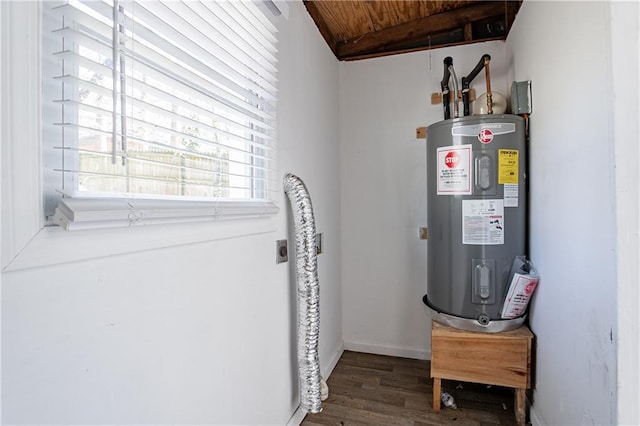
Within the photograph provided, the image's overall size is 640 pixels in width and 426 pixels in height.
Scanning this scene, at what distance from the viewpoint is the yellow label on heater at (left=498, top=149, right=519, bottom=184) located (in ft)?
5.82

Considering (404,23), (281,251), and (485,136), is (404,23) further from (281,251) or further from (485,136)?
(281,251)

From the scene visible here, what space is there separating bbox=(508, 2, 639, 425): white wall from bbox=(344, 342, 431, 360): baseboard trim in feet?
2.95

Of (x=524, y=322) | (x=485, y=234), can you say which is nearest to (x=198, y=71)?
(x=485, y=234)

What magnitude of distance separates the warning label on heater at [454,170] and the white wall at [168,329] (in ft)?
2.75

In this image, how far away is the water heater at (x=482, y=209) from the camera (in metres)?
1.78

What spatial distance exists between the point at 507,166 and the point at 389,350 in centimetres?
174

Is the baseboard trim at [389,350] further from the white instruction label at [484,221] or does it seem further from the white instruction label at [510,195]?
the white instruction label at [510,195]

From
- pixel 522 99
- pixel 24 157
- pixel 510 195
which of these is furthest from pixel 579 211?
pixel 24 157

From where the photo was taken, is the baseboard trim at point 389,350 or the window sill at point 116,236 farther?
the baseboard trim at point 389,350

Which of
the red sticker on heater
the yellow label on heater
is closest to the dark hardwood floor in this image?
the yellow label on heater

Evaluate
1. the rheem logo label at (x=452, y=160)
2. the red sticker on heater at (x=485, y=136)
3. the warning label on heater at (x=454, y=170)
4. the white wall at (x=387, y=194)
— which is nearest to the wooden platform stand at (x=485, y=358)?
the white wall at (x=387, y=194)

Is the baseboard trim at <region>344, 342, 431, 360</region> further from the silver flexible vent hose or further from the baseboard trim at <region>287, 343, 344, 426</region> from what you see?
Result: the silver flexible vent hose

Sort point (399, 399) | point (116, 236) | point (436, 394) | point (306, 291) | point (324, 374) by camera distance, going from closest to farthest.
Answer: point (116, 236) → point (306, 291) → point (436, 394) → point (399, 399) → point (324, 374)

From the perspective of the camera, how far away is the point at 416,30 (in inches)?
99.4
